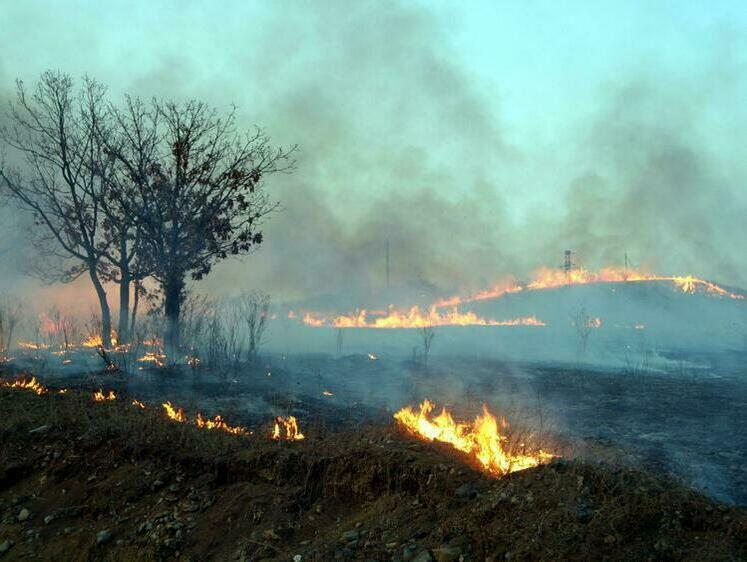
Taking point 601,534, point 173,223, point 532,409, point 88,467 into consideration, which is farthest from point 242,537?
point 173,223

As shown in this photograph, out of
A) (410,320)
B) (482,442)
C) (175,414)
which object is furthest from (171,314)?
(410,320)

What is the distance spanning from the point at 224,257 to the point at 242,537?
13.6m

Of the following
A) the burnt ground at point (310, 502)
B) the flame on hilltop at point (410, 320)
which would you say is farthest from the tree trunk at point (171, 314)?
the flame on hilltop at point (410, 320)

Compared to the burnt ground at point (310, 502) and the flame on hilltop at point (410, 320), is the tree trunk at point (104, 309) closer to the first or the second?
the burnt ground at point (310, 502)

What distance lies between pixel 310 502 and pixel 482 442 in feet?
7.03

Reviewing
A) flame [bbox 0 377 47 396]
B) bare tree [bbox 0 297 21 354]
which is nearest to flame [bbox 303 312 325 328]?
bare tree [bbox 0 297 21 354]

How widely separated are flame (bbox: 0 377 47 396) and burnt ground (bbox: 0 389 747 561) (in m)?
2.66

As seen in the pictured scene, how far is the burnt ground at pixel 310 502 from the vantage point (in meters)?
4.27

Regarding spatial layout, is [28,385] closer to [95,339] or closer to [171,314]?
[171,314]

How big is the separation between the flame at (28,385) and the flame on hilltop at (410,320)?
1376 inches

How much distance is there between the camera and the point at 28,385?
11906 mm

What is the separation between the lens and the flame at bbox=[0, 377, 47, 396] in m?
11.4

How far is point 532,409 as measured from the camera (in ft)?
42.6

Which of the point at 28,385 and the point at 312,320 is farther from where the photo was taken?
the point at 312,320
